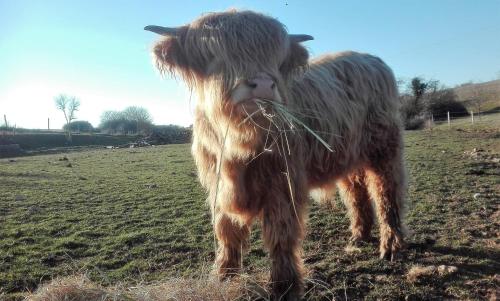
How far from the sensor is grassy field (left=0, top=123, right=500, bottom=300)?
358 cm

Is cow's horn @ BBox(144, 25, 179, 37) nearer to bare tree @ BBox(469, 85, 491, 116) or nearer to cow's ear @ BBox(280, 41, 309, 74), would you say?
cow's ear @ BBox(280, 41, 309, 74)

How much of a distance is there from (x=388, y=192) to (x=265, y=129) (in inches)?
94.1

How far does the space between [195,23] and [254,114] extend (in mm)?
920

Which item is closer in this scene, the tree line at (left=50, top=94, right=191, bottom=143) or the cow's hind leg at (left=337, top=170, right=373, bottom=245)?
the cow's hind leg at (left=337, top=170, right=373, bottom=245)

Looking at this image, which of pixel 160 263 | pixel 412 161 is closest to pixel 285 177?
pixel 160 263

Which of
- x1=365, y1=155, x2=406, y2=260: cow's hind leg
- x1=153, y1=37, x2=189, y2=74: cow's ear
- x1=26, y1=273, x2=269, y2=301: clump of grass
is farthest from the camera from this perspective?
x1=365, y1=155, x2=406, y2=260: cow's hind leg

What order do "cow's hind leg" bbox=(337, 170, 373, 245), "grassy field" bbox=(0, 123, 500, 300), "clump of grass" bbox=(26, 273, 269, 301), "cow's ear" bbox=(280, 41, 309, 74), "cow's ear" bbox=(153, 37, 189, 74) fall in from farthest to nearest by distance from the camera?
1. "cow's hind leg" bbox=(337, 170, 373, 245)
2. "grassy field" bbox=(0, 123, 500, 300)
3. "cow's ear" bbox=(280, 41, 309, 74)
4. "cow's ear" bbox=(153, 37, 189, 74)
5. "clump of grass" bbox=(26, 273, 269, 301)

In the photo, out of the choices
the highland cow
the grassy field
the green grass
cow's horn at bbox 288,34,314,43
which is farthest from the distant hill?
cow's horn at bbox 288,34,314,43

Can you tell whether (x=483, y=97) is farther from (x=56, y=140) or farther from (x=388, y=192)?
(x=388, y=192)

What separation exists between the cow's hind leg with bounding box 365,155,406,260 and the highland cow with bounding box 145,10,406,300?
24 mm

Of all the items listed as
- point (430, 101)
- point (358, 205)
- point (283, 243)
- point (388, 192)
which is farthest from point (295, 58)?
point (430, 101)

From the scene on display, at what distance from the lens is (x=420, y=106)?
125ft

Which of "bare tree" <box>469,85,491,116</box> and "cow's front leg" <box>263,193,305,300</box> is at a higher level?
"bare tree" <box>469,85,491,116</box>

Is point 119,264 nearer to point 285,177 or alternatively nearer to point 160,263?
point 160,263
